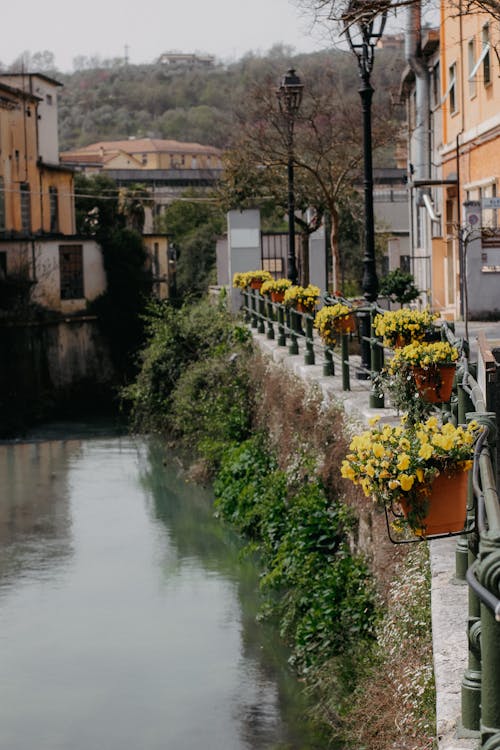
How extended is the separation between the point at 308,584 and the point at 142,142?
4438 inches

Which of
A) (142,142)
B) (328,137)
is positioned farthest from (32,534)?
(142,142)

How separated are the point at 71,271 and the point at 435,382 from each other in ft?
120

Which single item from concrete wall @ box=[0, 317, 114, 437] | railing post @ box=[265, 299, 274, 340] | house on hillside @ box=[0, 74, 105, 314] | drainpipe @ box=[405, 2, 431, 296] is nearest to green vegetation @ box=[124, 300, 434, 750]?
railing post @ box=[265, 299, 274, 340]

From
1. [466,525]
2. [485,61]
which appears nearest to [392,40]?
[485,61]

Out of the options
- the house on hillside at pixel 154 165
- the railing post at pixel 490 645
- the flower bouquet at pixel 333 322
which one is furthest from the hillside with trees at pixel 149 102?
the railing post at pixel 490 645

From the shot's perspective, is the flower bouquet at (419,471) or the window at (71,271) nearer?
the flower bouquet at (419,471)

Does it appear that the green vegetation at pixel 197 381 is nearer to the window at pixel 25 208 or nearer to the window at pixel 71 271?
the window at pixel 71 271

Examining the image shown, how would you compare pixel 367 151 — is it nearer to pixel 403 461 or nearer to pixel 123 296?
pixel 403 461

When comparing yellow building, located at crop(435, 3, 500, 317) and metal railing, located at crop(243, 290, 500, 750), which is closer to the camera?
metal railing, located at crop(243, 290, 500, 750)

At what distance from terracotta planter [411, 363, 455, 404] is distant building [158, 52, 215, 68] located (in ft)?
570

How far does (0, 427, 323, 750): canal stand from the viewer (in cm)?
1113

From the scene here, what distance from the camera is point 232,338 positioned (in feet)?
82.4

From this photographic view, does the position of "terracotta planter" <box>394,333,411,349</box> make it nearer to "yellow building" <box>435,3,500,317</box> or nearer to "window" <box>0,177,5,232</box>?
"yellow building" <box>435,3,500,317</box>

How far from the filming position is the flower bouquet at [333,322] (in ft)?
51.0
